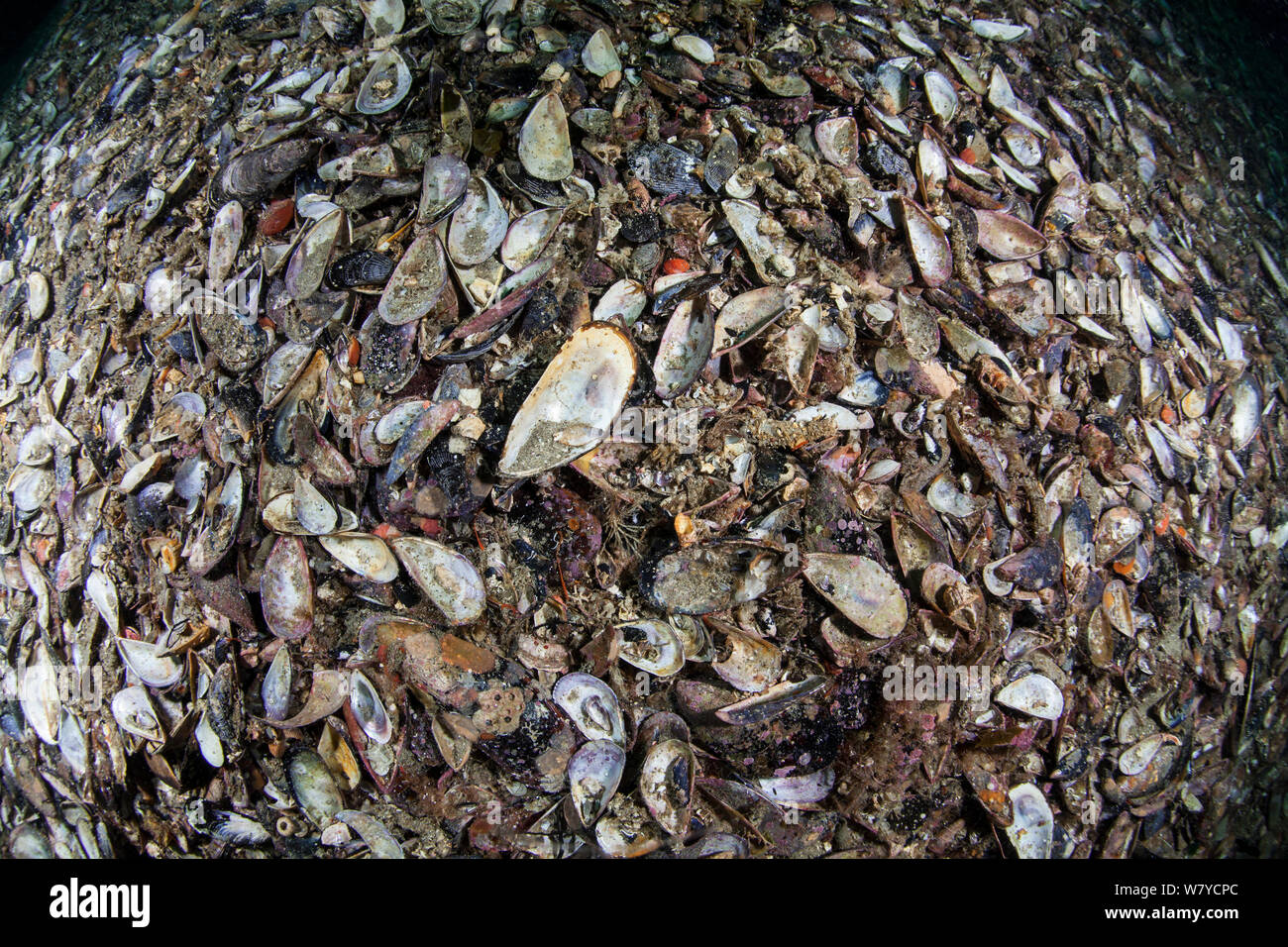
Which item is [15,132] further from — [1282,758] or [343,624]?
[1282,758]

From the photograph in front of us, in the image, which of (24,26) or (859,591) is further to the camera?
(24,26)

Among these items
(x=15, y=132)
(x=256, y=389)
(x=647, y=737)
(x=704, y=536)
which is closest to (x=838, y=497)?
(x=704, y=536)

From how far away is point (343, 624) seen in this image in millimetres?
950

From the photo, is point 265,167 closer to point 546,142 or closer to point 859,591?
point 546,142

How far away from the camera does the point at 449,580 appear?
35.6 inches

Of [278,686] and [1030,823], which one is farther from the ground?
[278,686]

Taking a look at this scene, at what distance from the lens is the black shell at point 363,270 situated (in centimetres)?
99

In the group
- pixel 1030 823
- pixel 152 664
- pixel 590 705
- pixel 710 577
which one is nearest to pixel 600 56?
pixel 710 577

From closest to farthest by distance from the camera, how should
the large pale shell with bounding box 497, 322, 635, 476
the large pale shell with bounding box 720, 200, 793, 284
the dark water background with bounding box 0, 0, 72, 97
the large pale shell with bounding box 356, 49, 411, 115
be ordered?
the large pale shell with bounding box 497, 322, 635, 476 → the large pale shell with bounding box 720, 200, 793, 284 → the large pale shell with bounding box 356, 49, 411, 115 → the dark water background with bounding box 0, 0, 72, 97

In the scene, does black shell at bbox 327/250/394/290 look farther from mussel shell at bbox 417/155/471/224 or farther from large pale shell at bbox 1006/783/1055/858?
large pale shell at bbox 1006/783/1055/858

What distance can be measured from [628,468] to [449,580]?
0.84ft

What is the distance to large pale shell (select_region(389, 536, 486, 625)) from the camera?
0.90 meters

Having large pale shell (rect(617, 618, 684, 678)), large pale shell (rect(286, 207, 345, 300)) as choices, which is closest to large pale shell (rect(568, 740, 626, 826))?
large pale shell (rect(617, 618, 684, 678))

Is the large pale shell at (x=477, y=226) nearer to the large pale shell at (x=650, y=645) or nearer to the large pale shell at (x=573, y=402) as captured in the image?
the large pale shell at (x=573, y=402)
